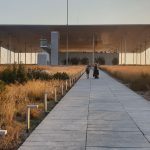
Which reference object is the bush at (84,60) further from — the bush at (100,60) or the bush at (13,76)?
the bush at (13,76)

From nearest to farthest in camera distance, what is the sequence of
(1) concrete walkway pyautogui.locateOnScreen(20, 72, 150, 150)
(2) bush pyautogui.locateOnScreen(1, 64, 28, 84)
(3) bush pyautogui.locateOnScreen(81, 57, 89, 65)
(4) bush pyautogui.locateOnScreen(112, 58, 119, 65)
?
(1) concrete walkway pyautogui.locateOnScreen(20, 72, 150, 150) < (2) bush pyautogui.locateOnScreen(1, 64, 28, 84) < (3) bush pyautogui.locateOnScreen(81, 57, 89, 65) < (4) bush pyautogui.locateOnScreen(112, 58, 119, 65)

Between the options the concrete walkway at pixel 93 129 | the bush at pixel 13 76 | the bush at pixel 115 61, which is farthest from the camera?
the bush at pixel 115 61

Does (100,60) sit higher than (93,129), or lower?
higher

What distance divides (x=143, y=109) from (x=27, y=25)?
2511 inches

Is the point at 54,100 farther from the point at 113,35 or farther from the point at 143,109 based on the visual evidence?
the point at 113,35

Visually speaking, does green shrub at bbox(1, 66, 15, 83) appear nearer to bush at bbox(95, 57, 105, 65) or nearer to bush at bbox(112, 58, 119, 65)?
bush at bbox(95, 57, 105, 65)

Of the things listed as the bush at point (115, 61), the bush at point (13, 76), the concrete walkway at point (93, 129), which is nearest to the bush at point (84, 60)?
the bush at point (115, 61)

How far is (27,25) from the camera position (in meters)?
77.5

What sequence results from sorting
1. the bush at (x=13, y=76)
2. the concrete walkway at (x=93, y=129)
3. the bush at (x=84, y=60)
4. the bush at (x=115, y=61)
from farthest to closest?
A: the bush at (x=115, y=61) → the bush at (x=84, y=60) → the bush at (x=13, y=76) → the concrete walkway at (x=93, y=129)

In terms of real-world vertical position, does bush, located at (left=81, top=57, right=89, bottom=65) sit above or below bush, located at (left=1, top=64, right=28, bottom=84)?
above

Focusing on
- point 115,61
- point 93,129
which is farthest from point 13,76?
point 115,61

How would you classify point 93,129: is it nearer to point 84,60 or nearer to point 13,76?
point 13,76

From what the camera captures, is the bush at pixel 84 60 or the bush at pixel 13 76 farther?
the bush at pixel 84 60

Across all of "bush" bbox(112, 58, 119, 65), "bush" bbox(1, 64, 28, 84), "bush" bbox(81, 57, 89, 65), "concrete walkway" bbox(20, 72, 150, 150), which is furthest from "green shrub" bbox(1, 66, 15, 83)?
"bush" bbox(112, 58, 119, 65)
